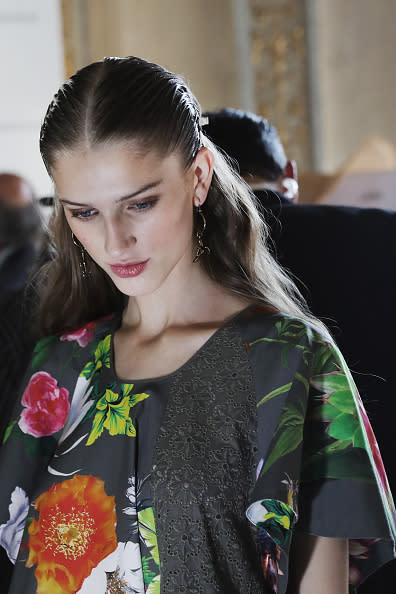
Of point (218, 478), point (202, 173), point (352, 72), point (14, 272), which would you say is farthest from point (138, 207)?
point (352, 72)

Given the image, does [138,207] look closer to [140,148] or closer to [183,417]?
[140,148]

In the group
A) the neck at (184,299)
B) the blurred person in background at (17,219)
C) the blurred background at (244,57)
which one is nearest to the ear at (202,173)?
the neck at (184,299)

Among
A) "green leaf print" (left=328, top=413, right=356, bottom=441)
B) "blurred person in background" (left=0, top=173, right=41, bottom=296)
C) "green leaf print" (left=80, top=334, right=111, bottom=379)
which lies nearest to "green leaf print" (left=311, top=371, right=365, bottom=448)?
"green leaf print" (left=328, top=413, right=356, bottom=441)

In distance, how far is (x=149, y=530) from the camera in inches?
41.1

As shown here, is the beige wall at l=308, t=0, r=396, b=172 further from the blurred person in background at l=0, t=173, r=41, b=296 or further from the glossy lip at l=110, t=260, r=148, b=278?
the glossy lip at l=110, t=260, r=148, b=278

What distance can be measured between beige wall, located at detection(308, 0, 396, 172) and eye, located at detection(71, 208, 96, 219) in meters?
2.83

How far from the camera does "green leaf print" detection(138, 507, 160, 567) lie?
40.9 inches

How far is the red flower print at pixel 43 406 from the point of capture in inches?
47.9

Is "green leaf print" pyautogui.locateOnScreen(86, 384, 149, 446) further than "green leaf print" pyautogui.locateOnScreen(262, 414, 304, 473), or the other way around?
"green leaf print" pyautogui.locateOnScreen(86, 384, 149, 446)

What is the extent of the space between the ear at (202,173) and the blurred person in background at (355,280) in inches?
10.5

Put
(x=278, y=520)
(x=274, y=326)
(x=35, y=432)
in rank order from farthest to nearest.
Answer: (x=35, y=432), (x=274, y=326), (x=278, y=520)

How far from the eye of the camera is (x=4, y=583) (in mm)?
1318

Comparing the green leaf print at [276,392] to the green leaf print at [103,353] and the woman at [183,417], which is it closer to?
the woman at [183,417]

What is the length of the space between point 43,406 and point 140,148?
1.41 feet
